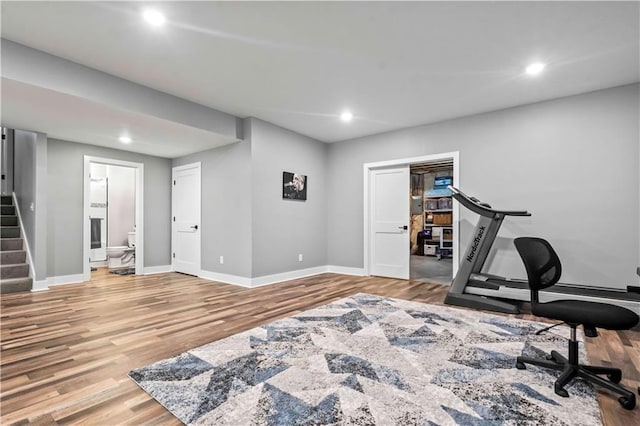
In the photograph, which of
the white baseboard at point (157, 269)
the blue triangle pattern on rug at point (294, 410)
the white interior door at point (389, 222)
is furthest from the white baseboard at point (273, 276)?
the blue triangle pattern on rug at point (294, 410)

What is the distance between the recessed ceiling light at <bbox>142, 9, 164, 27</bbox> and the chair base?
12.2ft

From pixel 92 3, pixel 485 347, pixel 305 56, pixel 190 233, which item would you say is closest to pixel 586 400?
pixel 485 347

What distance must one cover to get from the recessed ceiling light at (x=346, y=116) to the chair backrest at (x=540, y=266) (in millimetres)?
3224

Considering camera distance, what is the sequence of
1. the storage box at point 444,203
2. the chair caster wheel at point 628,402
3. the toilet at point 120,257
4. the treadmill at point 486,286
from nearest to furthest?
the chair caster wheel at point 628,402
the treadmill at point 486,286
the toilet at point 120,257
the storage box at point 444,203

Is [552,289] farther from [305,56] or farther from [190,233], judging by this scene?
[190,233]

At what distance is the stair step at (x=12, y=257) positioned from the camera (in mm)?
4736

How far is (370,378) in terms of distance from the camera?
2.01m

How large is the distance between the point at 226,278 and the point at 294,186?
1.98 meters

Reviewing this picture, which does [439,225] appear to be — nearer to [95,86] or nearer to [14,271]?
[95,86]

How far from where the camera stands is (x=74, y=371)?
212cm

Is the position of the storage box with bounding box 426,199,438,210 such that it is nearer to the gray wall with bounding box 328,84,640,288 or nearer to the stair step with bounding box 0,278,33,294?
the gray wall with bounding box 328,84,640,288

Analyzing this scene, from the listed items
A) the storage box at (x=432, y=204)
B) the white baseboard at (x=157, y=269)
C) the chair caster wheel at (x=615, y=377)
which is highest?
the storage box at (x=432, y=204)

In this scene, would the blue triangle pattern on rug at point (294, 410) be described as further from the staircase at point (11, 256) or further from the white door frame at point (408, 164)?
the staircase at point (11, 256)

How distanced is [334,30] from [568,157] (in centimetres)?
351
